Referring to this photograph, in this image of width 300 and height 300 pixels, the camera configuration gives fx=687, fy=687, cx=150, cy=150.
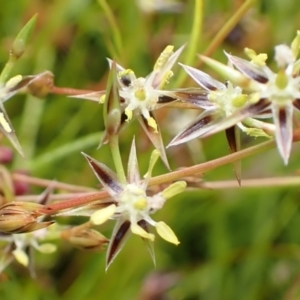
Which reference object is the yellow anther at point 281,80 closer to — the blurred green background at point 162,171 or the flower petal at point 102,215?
the flower petal at point 102,215

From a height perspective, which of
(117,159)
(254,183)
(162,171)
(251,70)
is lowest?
(117,159)

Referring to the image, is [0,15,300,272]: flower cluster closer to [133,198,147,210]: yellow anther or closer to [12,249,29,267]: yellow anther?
[133,198,147,210]: yellow anther

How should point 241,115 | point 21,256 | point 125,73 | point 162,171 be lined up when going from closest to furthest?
1. point 241,115
2. point 125,73
3. point 21,256
4. point 162,171

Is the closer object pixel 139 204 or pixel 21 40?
pixel 139 204

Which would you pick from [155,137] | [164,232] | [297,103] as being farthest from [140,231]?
[297,103]

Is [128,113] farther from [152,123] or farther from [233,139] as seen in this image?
[233,139]

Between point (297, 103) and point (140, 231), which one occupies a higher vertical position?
point (297, 103)

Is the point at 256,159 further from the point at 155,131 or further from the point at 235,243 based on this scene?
the point at 155,131

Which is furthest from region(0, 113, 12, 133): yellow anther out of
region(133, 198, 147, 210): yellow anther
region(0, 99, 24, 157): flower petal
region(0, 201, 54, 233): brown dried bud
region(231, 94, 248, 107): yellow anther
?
region(231, 94, 248, 107): yellow anther

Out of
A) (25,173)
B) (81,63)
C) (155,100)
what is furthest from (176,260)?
(155,100)

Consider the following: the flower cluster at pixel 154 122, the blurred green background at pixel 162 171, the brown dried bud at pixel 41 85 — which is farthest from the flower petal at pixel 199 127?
the blurred green background at pixel 162 171
